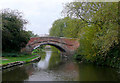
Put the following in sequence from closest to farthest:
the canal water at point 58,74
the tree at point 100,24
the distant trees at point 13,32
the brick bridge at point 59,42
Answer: the tree at point 100,24 < the canal water at point 58,74 < the distant trees at point 13,32 < the brick bridge at point 59,42

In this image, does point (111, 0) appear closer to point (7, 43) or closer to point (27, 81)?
point (27, 81)

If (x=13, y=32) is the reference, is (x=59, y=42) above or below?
below

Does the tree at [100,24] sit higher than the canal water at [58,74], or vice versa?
the tree at [100,24]

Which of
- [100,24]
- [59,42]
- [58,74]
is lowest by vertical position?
[58,74]

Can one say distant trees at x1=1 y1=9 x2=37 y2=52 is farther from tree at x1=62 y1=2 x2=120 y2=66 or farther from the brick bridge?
tree at x1=62 y1=2 x2=120 y2=66

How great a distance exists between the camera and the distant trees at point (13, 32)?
2125 centimetres

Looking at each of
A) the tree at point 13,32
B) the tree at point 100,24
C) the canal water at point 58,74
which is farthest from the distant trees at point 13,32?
the tree at point 100,24

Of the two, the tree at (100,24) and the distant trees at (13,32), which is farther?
the distant trees at (13,32)

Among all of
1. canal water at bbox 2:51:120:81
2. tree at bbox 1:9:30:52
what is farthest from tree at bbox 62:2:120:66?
tree at bbox 1:9:30:52

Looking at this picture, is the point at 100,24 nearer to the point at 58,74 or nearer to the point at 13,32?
the point at 58,74

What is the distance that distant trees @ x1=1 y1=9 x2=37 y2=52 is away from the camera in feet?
69.7

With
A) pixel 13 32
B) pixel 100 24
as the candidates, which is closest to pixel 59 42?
pixel 13 32

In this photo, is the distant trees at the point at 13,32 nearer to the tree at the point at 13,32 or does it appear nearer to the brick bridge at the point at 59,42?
the tree at the point at 13,32

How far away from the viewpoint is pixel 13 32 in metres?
22.0
